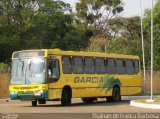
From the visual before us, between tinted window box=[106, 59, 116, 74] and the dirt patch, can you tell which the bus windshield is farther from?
the dirt patch

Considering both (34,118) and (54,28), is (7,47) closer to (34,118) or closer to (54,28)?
(54,28)

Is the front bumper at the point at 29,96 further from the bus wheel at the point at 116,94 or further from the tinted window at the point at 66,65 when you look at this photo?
the bus wheel at the point at 116,94

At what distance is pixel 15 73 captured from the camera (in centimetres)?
2786

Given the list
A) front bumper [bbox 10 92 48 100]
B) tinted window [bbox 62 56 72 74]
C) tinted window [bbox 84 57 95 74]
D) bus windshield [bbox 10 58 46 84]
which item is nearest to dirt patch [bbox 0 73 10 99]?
tinted window [bbox 84 57 95 74]

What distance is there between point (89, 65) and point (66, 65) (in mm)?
2494

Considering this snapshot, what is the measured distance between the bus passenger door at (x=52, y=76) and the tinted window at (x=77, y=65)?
1726 mm

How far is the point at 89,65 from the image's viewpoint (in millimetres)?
30672

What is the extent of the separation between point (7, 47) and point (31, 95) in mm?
44120

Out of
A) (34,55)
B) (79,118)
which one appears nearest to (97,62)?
(34,55)

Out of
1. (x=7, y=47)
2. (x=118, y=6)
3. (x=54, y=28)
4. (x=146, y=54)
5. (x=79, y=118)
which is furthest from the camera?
(x=118, y=6)

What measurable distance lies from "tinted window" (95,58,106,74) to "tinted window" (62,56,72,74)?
2.90 metres

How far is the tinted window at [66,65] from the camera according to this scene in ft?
92.7

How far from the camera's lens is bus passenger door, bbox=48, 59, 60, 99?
27.1 metres

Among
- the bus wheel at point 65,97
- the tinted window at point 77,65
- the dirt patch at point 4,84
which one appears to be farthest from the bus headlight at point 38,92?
the dirt patch at point 4,84
